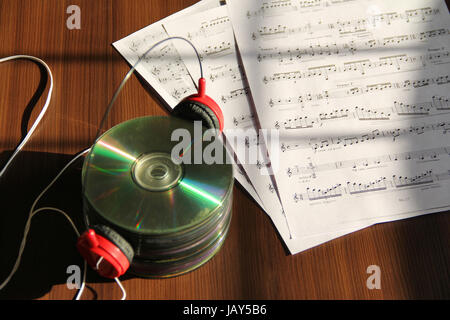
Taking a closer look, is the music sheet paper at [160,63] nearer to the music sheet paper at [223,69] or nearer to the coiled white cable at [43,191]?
the music sheet paper at [223,69]

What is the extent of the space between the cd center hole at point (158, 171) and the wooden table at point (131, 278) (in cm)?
19

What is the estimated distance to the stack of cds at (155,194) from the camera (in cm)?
55

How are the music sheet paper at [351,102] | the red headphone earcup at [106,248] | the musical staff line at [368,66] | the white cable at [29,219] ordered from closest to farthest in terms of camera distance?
A: the red headphone earcup at [106,248], the white cable at [29,219], the music sheet paper at [351,102], the musical staff line at [368,66]

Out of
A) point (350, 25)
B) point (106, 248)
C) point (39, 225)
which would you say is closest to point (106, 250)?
point (106, 248)

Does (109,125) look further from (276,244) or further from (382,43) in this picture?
(382,43)

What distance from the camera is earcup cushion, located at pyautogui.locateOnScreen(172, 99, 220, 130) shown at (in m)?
0.66

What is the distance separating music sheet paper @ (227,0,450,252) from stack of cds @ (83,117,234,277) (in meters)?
0.21

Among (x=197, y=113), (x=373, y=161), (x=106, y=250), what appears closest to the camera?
(x=106, y=250)

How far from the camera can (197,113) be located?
2.15ft

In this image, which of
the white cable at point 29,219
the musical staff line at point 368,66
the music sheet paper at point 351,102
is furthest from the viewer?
the musical staff line at point 368,66

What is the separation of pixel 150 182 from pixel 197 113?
15 cm
